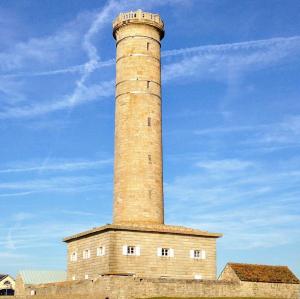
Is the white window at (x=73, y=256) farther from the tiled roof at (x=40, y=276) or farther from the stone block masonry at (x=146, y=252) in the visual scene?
the tiled roof at (x=40, y=276)

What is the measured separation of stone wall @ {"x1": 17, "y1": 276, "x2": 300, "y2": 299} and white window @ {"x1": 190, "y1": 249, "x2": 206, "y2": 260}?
4757 mm

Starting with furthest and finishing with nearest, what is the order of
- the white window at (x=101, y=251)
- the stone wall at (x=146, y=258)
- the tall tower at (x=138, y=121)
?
1. the tall tower at (x=138, y=121)
2. the white window at (x=101, y=251)
3. the stone wall at (x=146, y=258)

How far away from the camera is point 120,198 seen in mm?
48344

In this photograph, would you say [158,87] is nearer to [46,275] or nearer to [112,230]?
[112,230]

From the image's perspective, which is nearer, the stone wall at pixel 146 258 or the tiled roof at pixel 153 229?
the stone wall at pixel 146 258

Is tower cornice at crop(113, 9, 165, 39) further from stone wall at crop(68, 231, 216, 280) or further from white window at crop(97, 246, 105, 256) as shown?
white window at crop(97, 246, 105, 256)

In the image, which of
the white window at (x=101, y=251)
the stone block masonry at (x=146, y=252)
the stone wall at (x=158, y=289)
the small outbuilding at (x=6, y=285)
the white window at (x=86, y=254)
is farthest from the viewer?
the small outbuilding at (x=6, y=285)

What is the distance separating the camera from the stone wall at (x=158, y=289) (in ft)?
123

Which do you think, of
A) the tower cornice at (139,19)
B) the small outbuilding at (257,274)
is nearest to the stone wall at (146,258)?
the small outbuilding at (257,274)

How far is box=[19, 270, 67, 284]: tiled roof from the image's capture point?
185 feet

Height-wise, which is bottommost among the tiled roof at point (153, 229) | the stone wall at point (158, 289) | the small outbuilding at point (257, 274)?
the stone wall at point (158, 289)

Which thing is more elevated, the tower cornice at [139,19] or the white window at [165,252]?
the tower cornice at [139,19]

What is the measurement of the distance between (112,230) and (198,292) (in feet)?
27.0

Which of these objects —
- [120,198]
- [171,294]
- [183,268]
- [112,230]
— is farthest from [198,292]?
[120,198]
